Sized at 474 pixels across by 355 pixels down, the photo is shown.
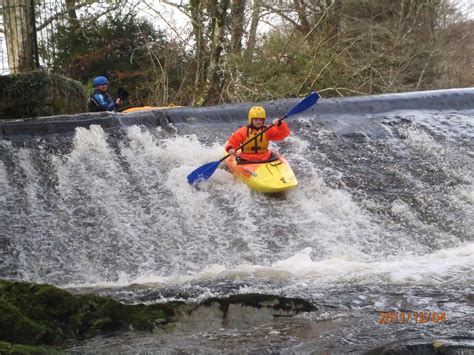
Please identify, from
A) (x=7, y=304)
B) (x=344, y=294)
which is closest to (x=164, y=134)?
(x=344, y=294)

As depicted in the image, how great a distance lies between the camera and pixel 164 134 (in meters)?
8.16

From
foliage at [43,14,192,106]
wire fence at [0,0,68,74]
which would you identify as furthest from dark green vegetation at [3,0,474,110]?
wire fence at [0,0,68,74]

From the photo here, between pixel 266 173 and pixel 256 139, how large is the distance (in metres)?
0.65

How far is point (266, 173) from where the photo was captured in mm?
6953

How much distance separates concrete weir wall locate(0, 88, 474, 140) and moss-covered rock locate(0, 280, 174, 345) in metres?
4.68

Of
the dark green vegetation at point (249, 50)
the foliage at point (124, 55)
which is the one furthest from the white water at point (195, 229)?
the foliage at point (124, 55)

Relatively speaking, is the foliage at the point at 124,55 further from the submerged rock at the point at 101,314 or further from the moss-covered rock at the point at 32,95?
the submerged rock at the point at 101,314

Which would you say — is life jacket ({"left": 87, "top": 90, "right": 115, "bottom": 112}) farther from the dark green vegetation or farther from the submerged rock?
the submerged rock

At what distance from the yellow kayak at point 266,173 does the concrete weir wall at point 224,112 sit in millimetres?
1541

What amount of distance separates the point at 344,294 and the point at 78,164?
403cm

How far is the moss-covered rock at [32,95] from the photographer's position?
8.64 meters

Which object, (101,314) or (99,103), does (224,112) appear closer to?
(99,103)

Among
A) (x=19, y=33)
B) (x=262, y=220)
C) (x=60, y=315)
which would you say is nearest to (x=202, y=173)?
(x=262, y=220)

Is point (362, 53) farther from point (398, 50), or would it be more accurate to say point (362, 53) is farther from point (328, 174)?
point (328, 174)
